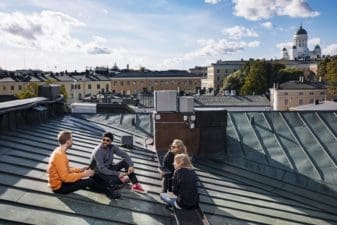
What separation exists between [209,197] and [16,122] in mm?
5885

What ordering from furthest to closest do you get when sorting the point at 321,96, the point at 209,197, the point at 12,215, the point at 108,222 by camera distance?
the point at 321,96 < the point at 209,197 < the point at 108,222 < the point at 12,215

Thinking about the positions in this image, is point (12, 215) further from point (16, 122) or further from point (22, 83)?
point (22, 83)

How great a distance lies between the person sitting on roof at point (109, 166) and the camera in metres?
7.67

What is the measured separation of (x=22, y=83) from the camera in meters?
110

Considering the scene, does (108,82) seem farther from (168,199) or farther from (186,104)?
(168,199)

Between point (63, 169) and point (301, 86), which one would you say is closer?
point (63, 169)

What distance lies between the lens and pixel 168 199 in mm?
Result: 7605

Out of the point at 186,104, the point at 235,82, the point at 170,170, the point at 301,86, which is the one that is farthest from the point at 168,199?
the point at 235,82

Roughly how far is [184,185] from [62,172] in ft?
6.71

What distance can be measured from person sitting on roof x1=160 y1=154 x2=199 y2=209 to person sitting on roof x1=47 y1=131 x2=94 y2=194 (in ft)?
5.44

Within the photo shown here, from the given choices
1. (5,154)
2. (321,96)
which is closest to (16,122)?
(5,154)

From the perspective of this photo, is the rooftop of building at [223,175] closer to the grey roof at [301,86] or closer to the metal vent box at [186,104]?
the metal vent box at [186,104]

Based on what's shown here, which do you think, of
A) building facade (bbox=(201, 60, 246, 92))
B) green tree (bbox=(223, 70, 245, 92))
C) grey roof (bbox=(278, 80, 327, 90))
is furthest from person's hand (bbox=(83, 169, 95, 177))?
building facade (bbox=(201, 60, 246, 92))

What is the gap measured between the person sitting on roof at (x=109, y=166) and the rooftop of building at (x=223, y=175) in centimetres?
27
